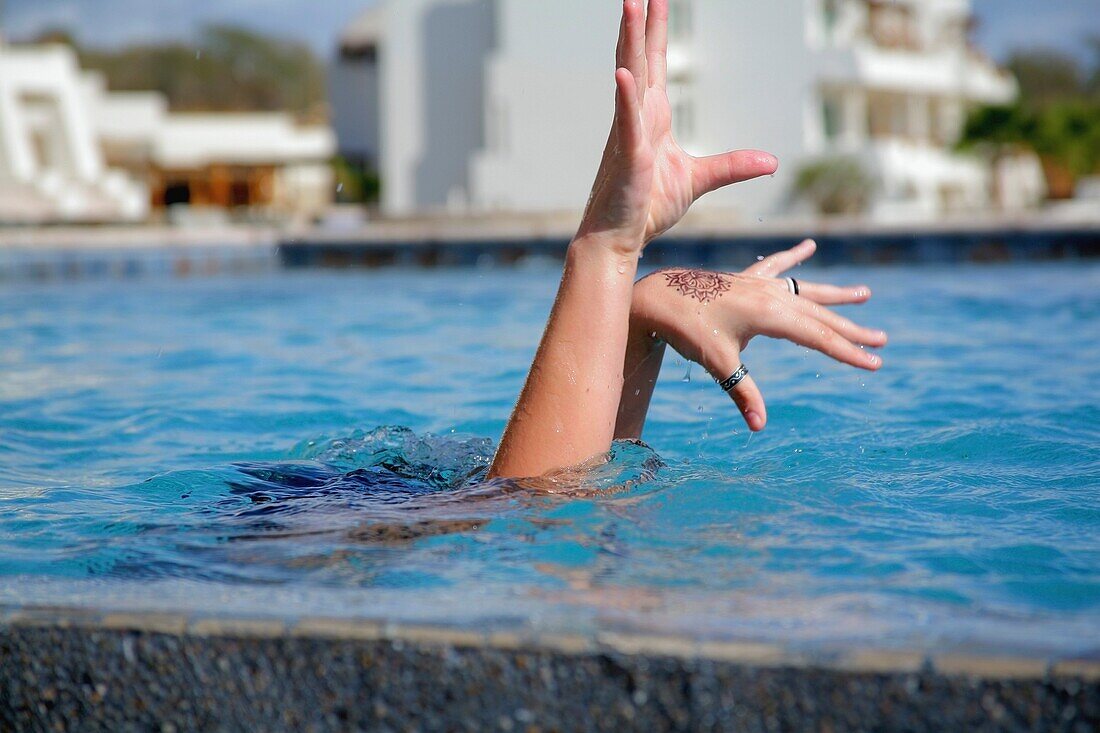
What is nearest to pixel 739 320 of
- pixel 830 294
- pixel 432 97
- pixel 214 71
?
pixel 830 294

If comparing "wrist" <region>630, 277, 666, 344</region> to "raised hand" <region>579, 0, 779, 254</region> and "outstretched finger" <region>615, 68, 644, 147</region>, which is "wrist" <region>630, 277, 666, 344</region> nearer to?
"raised hand" <region>579, 0, 779, 254</region>

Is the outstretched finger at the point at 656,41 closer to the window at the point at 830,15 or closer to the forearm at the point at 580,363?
the forearm at the point at 580,363

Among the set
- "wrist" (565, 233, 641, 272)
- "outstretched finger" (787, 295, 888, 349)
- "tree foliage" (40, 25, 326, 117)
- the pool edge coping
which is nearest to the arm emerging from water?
"wrist" (565, 233, 641, 272)

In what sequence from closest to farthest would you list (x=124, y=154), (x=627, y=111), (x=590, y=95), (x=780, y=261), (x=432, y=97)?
(x=627, y=111) < (x=780, y=261) < (x=590, y=95) < (x=432, y=97) < (x=124, y=154)

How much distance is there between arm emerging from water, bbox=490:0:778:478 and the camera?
7.02 feet

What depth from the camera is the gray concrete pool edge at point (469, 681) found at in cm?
137

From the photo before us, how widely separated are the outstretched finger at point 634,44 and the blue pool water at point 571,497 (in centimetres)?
78

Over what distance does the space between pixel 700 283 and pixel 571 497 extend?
0.48m

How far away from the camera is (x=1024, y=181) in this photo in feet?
96.8

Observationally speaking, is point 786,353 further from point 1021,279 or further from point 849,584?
point 1021,279

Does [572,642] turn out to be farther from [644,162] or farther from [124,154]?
[124,154]

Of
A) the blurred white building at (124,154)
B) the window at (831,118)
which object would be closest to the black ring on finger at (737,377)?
the blurred white building at (124,154)

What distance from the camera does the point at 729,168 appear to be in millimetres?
2188

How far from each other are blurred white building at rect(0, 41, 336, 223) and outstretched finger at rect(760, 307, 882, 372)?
16.0 metres
